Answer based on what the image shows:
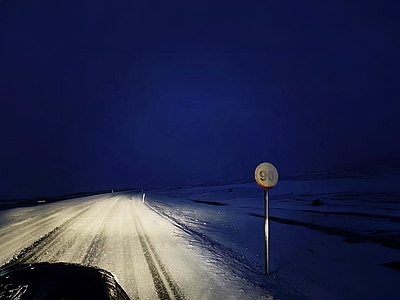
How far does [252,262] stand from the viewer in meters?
6.85

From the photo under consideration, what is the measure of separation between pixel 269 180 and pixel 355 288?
291cm

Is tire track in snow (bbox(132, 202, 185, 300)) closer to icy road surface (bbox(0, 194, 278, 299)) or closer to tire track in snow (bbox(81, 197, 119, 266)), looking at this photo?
icy road surface (bbox(0, 194, 278, 299))

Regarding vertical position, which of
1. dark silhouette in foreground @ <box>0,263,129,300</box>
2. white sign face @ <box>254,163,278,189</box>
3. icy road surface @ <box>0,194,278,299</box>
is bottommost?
icy road surface @ <box>0,194,278,299</box>

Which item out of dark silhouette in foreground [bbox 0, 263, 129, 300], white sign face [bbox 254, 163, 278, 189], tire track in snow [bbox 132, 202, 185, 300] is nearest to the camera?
dark silhouette in foreground [bbox 0, 263, 129, 300]

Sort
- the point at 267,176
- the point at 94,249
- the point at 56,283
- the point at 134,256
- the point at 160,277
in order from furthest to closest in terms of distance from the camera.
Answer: the point at 94,249 → the point at 134,256 → the point at 267,176 → the point at 160,277 → the point at 56,283

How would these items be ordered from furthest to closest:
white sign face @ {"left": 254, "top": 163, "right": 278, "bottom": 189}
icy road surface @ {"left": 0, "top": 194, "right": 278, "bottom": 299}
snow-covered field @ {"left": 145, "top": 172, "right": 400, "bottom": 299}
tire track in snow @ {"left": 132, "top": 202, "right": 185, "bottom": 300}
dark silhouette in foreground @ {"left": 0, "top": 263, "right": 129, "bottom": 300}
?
white sign face @ {"left": 254, "top": 163, "right": 278, "bottom": 189} < snow-covered field @ {"left": 145, "top": 172, "right": 400, "bottom": 299} < icy road surface @ {"left": 0, "top": 194, "right": 278, "bottom": 299} < tire track in snow @ {"left": 132, "top": 202, "right": 185, "bottom": 300} < dark silhouette in foreground @ {"left": 0, "top": 263, "right": 129, "bottom": 300}

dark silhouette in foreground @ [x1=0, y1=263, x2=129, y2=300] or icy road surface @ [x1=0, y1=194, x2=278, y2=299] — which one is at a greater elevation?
dark silhouette in foreground @ [x1=0, y1=263, x2=129, y2=300]

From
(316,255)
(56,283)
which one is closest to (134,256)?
(56,283)

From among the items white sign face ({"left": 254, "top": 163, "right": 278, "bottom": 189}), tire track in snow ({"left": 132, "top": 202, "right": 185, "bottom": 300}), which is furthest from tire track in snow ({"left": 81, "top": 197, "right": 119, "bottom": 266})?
white sign face ({"left": 254, "top": 163, "right": 278, "bottom": 189})

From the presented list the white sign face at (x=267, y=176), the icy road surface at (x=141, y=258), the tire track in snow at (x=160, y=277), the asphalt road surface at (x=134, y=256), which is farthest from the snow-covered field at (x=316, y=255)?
the white sign face at (x=267, y=176)

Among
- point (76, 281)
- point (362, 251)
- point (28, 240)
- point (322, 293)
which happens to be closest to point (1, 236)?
point (28, 240)

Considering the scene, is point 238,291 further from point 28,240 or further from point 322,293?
point 28,240

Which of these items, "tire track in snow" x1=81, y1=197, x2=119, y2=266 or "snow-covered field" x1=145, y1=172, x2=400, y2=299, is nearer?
"snow-covered field" x1=145, y1=172, x2=400, y2=299

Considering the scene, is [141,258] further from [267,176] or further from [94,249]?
[267,176]
